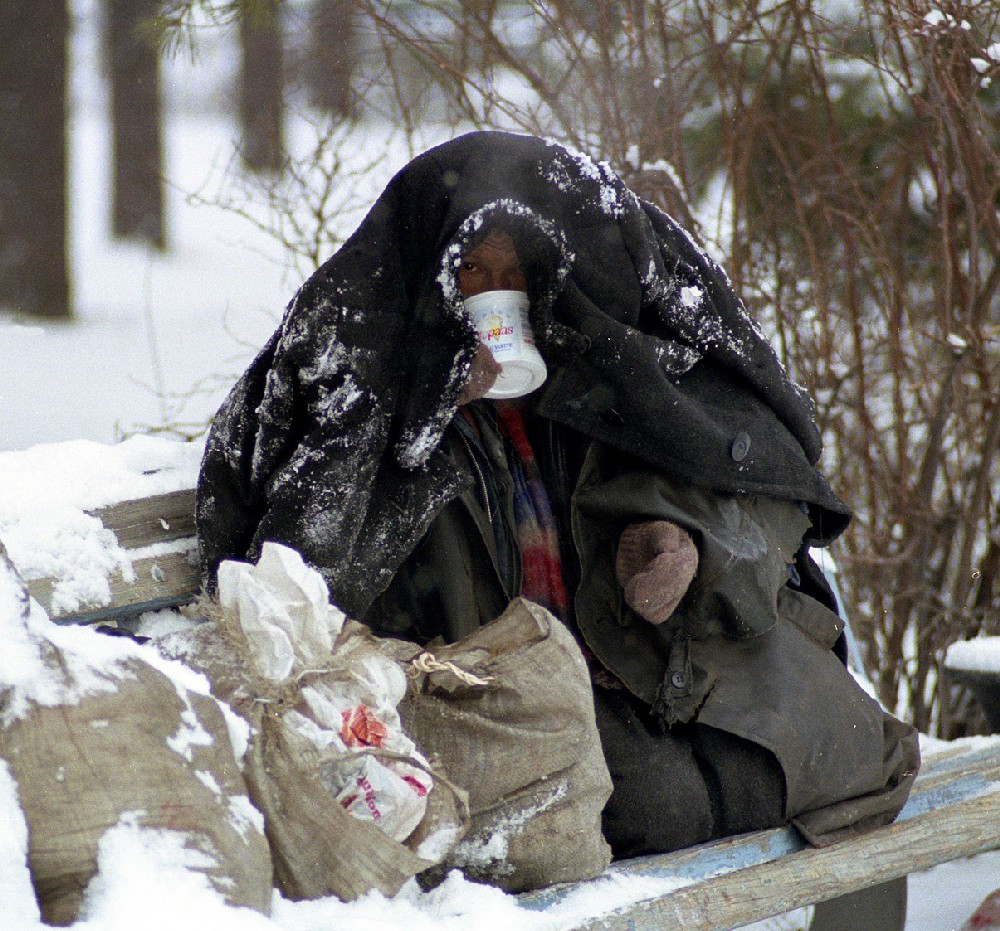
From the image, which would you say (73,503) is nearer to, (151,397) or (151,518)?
(151,518)

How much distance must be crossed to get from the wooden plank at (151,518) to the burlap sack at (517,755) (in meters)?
0.63

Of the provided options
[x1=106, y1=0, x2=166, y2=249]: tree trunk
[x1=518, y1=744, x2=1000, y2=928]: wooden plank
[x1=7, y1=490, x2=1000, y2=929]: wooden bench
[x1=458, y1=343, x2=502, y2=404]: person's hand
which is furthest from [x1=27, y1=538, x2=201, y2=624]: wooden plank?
[x1=106, y1=0, x2=166, y2=249]: tree trunk

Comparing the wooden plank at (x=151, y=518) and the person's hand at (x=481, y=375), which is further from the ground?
the person's hand at (x=481, y=375)

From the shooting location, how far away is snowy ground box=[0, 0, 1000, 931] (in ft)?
4.15

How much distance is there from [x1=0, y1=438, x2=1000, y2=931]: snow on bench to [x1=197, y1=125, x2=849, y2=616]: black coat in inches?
5.0

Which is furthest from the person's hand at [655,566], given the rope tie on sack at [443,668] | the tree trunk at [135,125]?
the tree trunk at [135,125]

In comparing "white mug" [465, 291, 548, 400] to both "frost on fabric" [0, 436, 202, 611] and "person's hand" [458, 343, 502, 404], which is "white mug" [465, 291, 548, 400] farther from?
"frost on fabric" [0, 436, 202, 611]

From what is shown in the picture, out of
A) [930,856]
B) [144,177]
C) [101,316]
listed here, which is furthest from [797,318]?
[144,177]

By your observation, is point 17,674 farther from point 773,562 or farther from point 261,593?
point 773,562

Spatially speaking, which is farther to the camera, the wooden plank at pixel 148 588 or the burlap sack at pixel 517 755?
the wooden plank at pixel 148 588

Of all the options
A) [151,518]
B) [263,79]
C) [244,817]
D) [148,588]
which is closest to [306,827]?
[244,817]

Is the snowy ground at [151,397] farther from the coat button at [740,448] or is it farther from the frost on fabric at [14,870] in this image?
the coat button at [740,448]

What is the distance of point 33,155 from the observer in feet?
15.7

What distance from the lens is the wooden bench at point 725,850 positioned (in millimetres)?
1793
